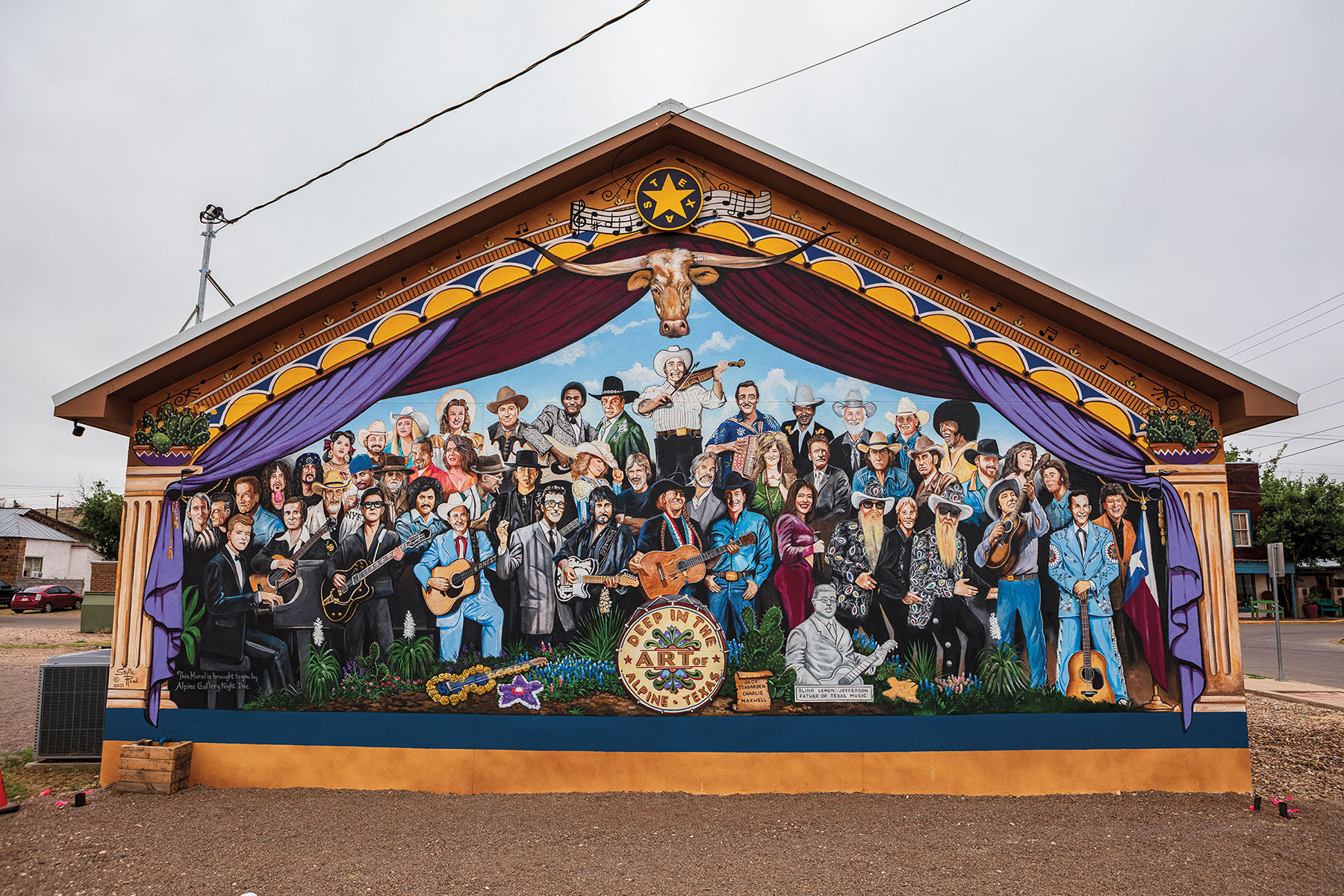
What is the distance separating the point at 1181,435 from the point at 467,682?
7.75 metres

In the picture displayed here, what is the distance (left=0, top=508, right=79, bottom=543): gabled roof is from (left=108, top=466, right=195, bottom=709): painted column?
4936cm

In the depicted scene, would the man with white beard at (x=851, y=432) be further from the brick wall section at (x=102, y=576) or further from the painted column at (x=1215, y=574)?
the brick wall section at (x=102, y=576)

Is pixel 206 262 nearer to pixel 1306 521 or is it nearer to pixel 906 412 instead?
pixel 906 412

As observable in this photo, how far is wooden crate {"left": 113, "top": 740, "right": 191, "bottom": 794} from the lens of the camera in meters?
7.46

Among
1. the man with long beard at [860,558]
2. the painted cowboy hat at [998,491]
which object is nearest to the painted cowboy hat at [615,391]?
the man with long beard at [860,558]

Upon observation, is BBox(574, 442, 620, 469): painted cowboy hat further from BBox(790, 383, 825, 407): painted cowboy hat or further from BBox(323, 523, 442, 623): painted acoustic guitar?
BBox(790, 383, 825, 407): painted cowboy hat

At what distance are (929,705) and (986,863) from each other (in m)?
1.76

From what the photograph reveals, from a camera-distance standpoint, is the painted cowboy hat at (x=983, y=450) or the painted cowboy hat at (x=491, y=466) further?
the painted cowboy hat at (x=491, y=466)

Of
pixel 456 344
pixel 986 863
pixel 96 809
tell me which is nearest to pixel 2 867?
pixel 96 809

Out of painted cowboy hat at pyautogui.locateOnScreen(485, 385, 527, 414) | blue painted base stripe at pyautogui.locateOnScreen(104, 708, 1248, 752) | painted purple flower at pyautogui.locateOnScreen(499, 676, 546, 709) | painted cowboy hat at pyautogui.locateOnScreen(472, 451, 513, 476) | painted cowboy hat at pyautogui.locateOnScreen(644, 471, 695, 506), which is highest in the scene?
painted cowboy hat at pyautogui.locateOnScreen(485, 385, 527, 414)

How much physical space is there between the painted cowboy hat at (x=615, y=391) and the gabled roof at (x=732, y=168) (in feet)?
7.21

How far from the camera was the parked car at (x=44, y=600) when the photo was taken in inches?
1287

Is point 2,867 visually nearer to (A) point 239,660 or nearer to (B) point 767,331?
(A) point 239,660

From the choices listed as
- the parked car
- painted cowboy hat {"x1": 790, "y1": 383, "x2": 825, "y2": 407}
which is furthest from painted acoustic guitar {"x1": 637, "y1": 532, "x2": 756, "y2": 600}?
the parked car
